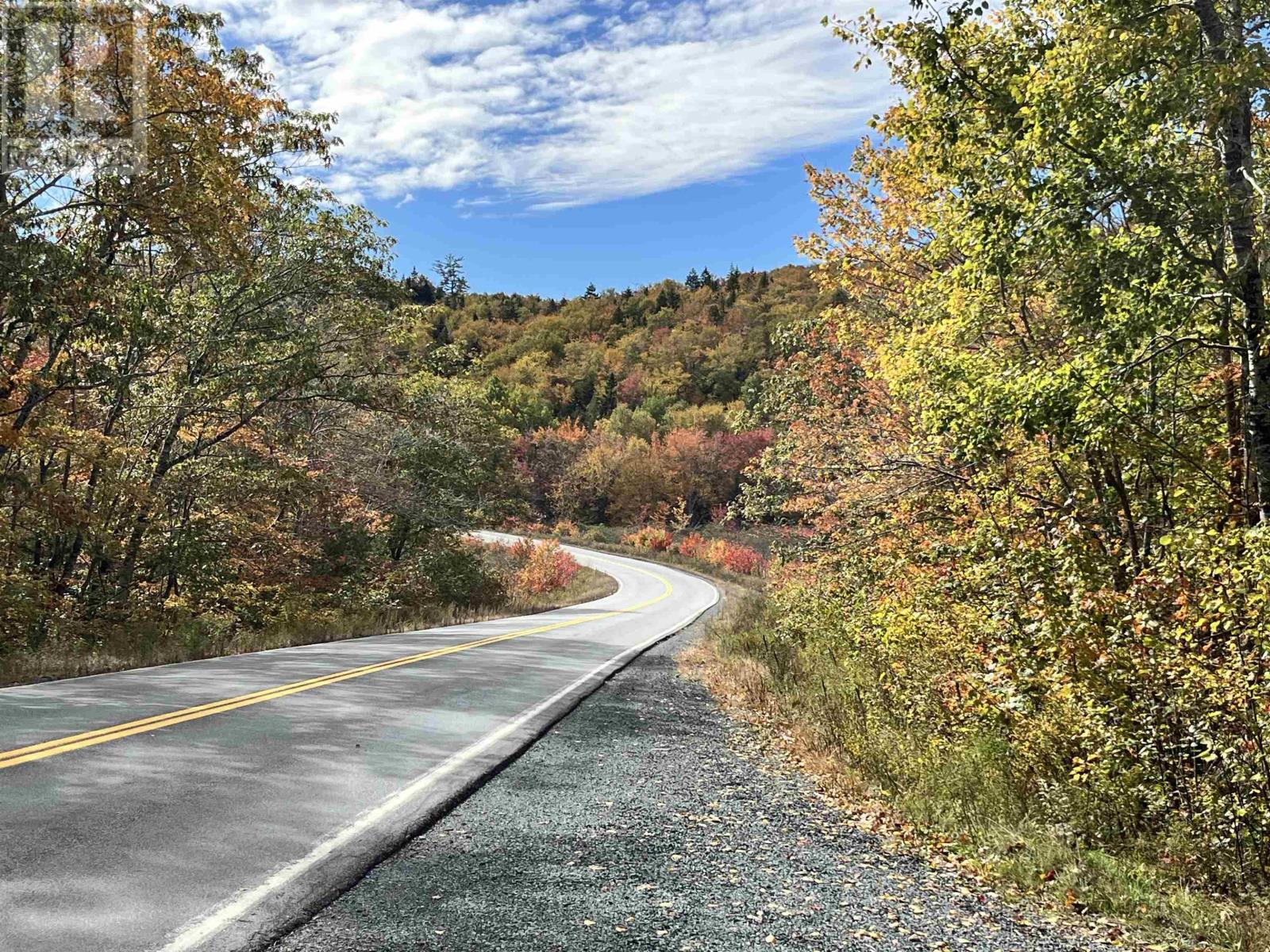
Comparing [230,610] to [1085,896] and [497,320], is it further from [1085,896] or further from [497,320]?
[497,320]

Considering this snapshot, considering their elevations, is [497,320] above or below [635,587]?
above

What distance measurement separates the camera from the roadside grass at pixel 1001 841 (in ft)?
12.9

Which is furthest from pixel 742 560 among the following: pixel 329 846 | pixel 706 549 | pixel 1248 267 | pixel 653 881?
pixel 329 846

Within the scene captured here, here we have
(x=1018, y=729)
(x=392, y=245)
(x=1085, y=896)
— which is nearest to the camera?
(x=1085, y=896)

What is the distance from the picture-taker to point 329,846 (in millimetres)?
4148

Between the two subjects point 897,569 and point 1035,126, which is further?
point 897,569

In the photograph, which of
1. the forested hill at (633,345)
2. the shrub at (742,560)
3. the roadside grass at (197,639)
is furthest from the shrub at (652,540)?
the roadside grass at (197,639)

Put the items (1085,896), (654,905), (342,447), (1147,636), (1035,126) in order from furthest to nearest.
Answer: (342,447) → (1035,126) → (1147,636) → (1085,896) → (654,905)

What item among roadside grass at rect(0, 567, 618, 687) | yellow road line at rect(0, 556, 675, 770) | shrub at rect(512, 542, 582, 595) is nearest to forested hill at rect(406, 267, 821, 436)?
shrub at rect(512, 542, 582, 595)

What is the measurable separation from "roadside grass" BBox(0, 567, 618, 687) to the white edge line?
5158mm

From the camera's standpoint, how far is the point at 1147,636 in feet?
15.4

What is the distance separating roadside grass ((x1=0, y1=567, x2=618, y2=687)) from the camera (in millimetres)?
8852

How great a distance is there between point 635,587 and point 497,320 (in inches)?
4395

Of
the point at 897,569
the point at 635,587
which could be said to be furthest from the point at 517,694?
the point at 635,587
